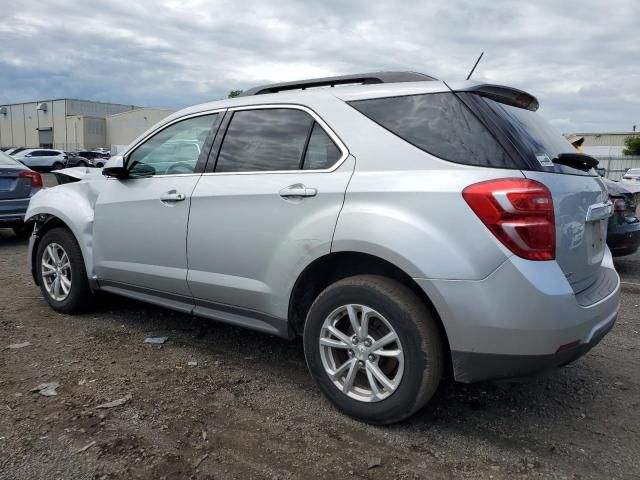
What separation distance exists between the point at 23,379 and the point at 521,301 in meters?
2.96

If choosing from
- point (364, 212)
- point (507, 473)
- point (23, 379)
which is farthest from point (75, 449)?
point (507, 473)

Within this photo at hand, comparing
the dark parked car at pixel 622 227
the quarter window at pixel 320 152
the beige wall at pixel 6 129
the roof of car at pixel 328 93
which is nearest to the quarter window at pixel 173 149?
the roof of car at pixel 328 93

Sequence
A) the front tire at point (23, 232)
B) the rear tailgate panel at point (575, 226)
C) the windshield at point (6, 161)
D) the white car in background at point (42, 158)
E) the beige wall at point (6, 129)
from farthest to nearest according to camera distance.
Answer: the beige wall at point (6, 129) → the white car in background at point (42, 158) → the front tire at point (23, 232) → the windshield at point (6, 161) → the rear tailgate panel at point (575, 226)

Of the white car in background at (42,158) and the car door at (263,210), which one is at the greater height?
the car door at (263,210)

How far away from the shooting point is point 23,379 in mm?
3463

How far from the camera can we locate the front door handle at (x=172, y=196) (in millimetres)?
3717

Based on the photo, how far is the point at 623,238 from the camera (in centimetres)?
635

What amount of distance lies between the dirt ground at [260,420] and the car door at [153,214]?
1.65ft

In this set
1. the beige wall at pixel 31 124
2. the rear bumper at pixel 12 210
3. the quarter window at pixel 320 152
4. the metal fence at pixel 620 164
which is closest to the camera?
the quarter window at pixel 320 152

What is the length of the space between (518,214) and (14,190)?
778 cm

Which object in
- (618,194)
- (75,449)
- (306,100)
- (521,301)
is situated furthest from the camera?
(618,194)

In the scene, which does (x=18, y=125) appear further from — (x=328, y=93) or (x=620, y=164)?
(x=328, y=93)

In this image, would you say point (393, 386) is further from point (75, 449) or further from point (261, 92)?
point (261, 92)

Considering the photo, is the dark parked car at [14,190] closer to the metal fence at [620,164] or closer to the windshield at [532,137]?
the windshield at [532,137]
